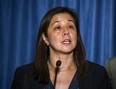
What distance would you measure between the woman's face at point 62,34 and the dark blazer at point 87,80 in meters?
0.27

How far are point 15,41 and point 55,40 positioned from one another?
81 cm

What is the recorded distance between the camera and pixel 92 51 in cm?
257

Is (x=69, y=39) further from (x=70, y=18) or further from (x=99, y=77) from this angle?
(x=99, y=77)

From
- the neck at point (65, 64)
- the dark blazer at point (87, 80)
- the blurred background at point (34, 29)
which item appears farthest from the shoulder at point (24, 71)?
the blurred background at point (34, 29)

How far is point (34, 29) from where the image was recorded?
268 centimetres

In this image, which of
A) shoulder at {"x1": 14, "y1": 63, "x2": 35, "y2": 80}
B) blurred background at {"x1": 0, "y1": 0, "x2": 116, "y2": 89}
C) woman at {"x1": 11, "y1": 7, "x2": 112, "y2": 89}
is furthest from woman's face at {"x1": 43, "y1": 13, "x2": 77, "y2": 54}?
blurred background at {"x1": 0, "y1": 0, "x2": 116, "y2": 89}

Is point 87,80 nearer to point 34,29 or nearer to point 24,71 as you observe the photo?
point 24,71

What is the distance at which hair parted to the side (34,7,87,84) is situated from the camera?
6.94 feet

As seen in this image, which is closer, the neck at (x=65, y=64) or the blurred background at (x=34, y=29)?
the neck at (x=65, y=64)

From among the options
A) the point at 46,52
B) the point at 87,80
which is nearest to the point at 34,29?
the point at 46,52

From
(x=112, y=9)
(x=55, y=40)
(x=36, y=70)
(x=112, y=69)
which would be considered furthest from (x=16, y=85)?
(x=112, y=9)

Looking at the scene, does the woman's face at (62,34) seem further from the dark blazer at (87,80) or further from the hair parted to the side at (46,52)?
the dark blazer at (87,80)

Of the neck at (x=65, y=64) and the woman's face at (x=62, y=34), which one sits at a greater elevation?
the woman's face at (x=62, y=34)

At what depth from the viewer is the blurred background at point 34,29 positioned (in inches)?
100
